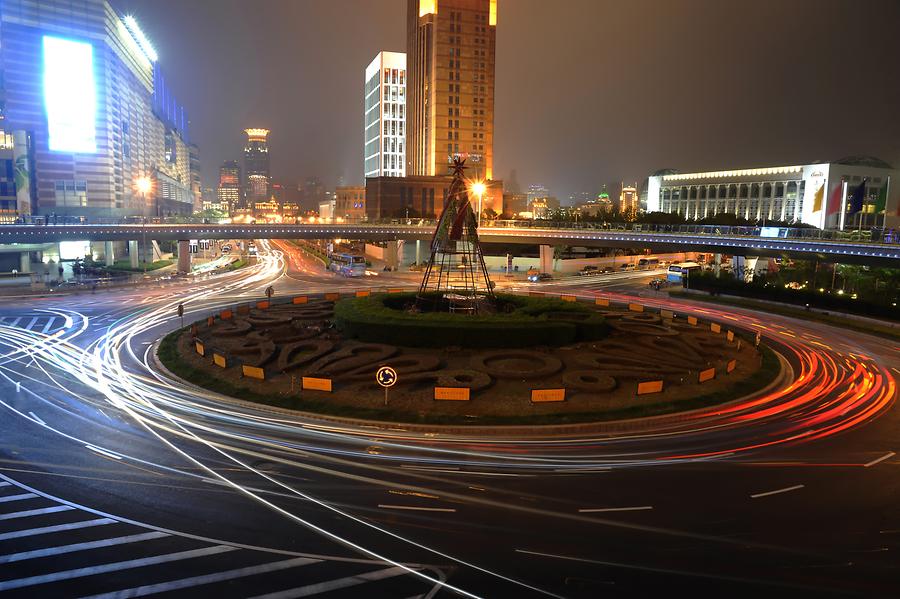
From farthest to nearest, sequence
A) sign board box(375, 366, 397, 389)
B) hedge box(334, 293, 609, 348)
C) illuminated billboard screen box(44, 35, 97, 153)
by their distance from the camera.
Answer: illuminated billboard screen box(44, 35, 97, 153)
hedge box(334, 293, 609, 348)
sign board box(375, 366, 397, 389)

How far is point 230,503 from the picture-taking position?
56.7 ft

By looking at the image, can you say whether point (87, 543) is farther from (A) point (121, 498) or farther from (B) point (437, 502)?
(B) point (437, 502)

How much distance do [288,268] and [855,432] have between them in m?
88.4

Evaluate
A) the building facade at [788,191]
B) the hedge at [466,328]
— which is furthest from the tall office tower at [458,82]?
the hedge at [466,328]

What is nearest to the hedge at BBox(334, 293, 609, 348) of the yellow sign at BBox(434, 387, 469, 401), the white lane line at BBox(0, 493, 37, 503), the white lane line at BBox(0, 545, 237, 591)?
the yellow sign at BBox(434, 387, 469, 401)

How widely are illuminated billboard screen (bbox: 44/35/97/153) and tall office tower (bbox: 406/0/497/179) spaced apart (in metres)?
83.3

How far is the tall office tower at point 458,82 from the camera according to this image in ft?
530

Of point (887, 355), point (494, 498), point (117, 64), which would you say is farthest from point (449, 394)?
point (117, 64)

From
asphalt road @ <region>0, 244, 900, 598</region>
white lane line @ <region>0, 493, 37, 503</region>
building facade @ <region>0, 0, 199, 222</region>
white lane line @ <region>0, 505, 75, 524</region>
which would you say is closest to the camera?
asphalt road @ <region>0, 244, 900, 598</region>

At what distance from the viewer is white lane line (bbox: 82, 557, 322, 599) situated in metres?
13.0

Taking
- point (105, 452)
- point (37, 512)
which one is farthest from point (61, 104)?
point (37, 512)

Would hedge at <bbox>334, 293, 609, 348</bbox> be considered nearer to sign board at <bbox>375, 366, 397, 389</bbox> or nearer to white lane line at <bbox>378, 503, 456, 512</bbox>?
sign board at <bbox>375, 366, 397, 389</bbox>

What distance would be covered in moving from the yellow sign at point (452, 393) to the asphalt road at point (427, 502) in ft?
12.4

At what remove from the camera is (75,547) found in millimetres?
14828
